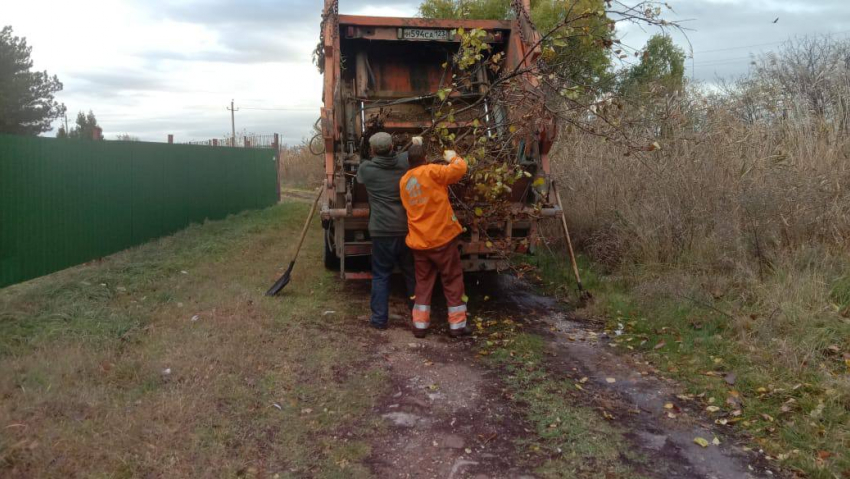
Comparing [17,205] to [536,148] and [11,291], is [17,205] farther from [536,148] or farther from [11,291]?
[536,148]

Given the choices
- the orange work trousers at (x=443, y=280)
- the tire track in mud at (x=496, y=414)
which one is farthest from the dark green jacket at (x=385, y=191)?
the tire track in mud at (x=496, y=414)

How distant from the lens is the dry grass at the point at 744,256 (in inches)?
165

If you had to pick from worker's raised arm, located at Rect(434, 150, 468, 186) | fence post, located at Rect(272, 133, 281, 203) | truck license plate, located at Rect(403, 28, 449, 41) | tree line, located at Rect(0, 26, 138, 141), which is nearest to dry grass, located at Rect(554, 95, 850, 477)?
worker's raised arm, located at Rect(434, 150, 468, 186)

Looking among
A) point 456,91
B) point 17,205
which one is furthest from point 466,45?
point 17,205

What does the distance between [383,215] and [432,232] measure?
55 cm

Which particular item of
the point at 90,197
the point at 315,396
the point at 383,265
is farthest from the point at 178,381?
the point at 90,197

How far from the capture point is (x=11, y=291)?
7.43 meters

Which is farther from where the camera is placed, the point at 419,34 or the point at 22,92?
the point at 22,92

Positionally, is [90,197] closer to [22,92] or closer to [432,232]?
[432,232]

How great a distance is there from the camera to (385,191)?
6.05m

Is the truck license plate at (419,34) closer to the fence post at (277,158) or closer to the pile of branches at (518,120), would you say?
the pile of branches at (518,120)

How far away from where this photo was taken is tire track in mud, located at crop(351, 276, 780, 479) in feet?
11.6

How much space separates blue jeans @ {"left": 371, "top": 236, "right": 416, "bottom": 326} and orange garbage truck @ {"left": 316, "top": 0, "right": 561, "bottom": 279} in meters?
0.35

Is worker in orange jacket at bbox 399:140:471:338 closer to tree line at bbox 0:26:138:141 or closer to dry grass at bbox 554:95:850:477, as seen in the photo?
dry grass at bbox 554:95:850:477
